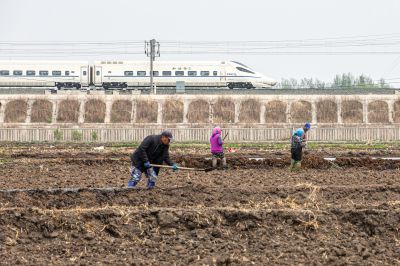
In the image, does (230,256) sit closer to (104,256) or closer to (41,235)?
(104,256)

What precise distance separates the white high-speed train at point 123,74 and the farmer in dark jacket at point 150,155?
54142mm

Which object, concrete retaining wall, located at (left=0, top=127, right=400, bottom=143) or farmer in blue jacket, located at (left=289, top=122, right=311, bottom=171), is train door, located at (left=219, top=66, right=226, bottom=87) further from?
farmer in blue jacket, located at (left=289, top=122, right=311, bottom=171)

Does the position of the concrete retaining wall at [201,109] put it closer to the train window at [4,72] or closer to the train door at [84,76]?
the train window at [4,72]

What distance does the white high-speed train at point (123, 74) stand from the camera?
72.8m

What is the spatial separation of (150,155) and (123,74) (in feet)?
184

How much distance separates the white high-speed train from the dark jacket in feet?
178

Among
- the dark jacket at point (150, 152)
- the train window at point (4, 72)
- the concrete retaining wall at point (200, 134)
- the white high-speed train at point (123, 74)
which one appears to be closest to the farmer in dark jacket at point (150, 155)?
the dark jacket at point (150, 152)

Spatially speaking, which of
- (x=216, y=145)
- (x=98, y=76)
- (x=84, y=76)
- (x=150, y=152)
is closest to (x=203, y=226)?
(x=150, y=152)

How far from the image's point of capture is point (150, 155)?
1820cm

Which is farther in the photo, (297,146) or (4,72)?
(4,72)

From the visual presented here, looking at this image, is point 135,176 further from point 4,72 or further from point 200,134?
point 4,72

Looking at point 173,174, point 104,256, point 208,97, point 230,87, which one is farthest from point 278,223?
point 230,87

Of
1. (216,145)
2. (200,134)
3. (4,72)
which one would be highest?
(4,72)

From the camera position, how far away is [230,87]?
7375cm
